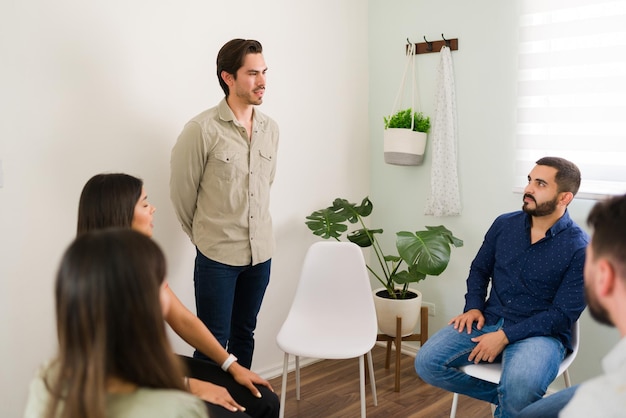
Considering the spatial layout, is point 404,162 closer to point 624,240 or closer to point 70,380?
point 624,240

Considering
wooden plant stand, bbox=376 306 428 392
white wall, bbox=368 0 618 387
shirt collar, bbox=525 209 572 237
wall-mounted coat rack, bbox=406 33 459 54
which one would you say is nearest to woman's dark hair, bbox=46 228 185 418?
shirt collar, bbox=525 209 572 237

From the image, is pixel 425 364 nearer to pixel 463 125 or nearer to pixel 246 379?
pixel 246 379

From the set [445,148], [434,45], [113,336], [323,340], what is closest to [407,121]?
[445,148]

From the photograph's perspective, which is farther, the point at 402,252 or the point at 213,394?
the point at 402,252

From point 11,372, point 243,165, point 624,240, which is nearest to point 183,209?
point 243,165

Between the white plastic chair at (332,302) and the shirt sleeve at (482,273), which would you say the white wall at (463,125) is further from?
the white plastic chair at (332,302)

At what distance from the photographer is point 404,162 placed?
10.7 feet

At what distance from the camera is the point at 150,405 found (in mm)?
1022

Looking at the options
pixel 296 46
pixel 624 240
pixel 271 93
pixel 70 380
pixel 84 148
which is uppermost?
pixel 296 46

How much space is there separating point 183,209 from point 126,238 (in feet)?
4.77

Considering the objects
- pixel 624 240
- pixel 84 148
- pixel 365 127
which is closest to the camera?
pixel 624 240

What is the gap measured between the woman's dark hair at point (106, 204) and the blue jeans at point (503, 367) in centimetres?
133

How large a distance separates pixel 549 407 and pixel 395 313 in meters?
1.35

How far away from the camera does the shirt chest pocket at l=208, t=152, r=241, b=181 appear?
95.3 inches
